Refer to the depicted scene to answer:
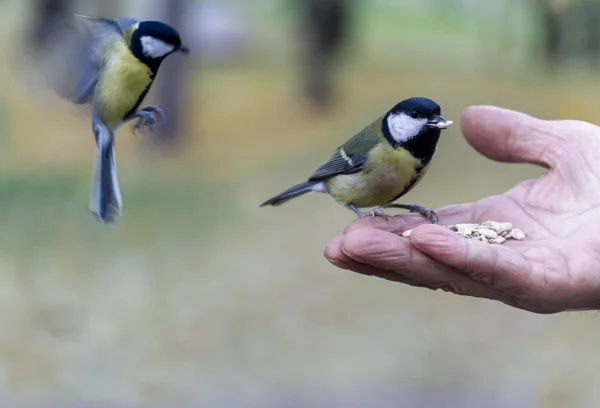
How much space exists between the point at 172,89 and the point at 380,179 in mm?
1959

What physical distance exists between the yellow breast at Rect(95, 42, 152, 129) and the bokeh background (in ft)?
6.07

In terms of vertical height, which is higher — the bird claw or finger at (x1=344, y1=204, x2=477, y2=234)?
the bird claw

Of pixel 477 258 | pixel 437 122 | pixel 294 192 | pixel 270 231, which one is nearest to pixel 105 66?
pixel 437 122

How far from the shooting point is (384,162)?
55.4 inches

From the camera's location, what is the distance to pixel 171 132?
12.1 ft

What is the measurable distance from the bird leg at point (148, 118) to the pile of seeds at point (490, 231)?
0.69 meters

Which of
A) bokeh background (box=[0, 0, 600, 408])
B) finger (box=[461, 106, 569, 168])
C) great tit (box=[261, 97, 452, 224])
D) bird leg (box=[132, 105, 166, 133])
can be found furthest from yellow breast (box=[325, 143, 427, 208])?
bokeh background (box=[0, 0, 600, 408])

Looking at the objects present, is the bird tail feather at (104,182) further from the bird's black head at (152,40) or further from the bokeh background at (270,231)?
the bokeh background at (270,231)

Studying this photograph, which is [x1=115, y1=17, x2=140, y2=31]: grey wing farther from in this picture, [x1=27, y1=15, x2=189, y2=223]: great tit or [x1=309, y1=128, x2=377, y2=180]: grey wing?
[x1=309, y1=128, x2=377, y2=180]: grey wing

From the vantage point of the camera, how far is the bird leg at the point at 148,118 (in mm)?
791

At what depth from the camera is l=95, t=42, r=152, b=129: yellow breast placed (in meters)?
0.76

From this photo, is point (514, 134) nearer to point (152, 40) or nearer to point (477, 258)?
point (477, 258)

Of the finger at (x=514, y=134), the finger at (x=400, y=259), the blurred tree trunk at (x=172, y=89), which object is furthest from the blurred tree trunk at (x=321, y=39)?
the finger at (x=400, y=259)

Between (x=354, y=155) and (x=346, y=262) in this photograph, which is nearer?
(x=346, y=262)
